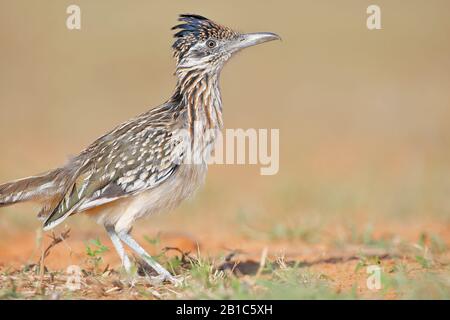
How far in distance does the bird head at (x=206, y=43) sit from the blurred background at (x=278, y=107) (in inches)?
30.2

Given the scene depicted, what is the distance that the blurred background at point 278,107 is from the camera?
9.42 metres

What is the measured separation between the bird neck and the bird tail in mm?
1318

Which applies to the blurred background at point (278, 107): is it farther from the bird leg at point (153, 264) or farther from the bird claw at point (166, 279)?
the bird claw at point (166, 279)

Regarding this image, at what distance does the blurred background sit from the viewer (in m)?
9.42

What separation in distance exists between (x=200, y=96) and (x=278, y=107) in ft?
39.4

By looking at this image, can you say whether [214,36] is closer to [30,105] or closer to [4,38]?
[30,105]

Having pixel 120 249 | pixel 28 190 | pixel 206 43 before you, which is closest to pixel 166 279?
pixel 120 249

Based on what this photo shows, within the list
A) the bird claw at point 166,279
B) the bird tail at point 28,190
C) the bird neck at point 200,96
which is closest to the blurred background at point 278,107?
the bird neck at point 200,96

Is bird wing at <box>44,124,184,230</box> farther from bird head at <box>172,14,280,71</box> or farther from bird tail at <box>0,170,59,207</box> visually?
bird head at <box>172,14,280,71</box>

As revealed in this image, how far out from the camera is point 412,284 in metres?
5.23

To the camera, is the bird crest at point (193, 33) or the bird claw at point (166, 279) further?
the bird crest at point (193, 33)

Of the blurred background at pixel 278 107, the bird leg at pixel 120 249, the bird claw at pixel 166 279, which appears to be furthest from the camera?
the blurred background at pixel 278 107

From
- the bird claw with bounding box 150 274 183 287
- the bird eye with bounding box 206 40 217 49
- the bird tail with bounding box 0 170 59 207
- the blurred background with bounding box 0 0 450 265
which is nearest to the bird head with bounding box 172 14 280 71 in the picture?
the bird eye with bounding box 206 40 217 49

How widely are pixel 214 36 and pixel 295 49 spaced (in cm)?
1622
